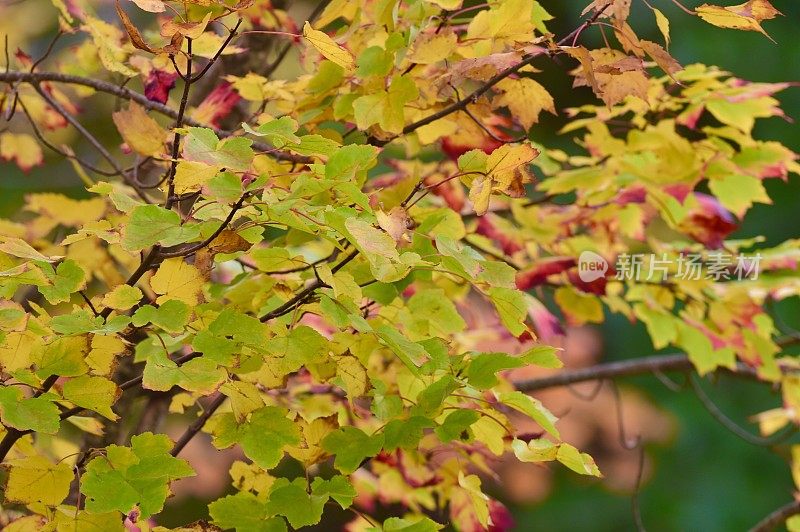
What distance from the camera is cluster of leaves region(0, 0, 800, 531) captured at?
2.92ft

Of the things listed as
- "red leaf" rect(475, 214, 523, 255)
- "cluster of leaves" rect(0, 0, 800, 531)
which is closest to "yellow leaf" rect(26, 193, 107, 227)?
"cluster of leaves" rect(0, 0, 800, 531)

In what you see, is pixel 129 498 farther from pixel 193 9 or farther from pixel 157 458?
pixel 193 9

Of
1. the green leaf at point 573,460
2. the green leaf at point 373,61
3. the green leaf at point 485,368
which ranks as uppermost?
the green leaf at point 373,61

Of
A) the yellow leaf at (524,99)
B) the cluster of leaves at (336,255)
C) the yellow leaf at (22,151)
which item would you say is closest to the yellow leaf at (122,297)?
the cluster of leaves at (336,255)

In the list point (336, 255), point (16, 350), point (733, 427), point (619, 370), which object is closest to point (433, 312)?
point (336, 255)

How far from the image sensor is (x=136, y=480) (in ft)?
2.94

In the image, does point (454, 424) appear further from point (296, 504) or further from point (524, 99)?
point (524, 99)

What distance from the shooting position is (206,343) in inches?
35.5

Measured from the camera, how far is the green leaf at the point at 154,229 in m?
0.83

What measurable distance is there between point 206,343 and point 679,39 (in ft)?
13.7

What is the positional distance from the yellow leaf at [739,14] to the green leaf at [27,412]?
2.50 ft

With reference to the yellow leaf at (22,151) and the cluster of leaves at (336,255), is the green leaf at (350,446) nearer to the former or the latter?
the cluster of leaves at (336,255)

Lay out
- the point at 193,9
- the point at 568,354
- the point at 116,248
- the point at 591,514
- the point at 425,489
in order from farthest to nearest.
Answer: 1. the point at 591,514
2. the point at 568,354
3. the point at 425,489
4. the point at 116,248
5. the point at 193,9

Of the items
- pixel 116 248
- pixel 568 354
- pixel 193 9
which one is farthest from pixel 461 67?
pixel 568 354
